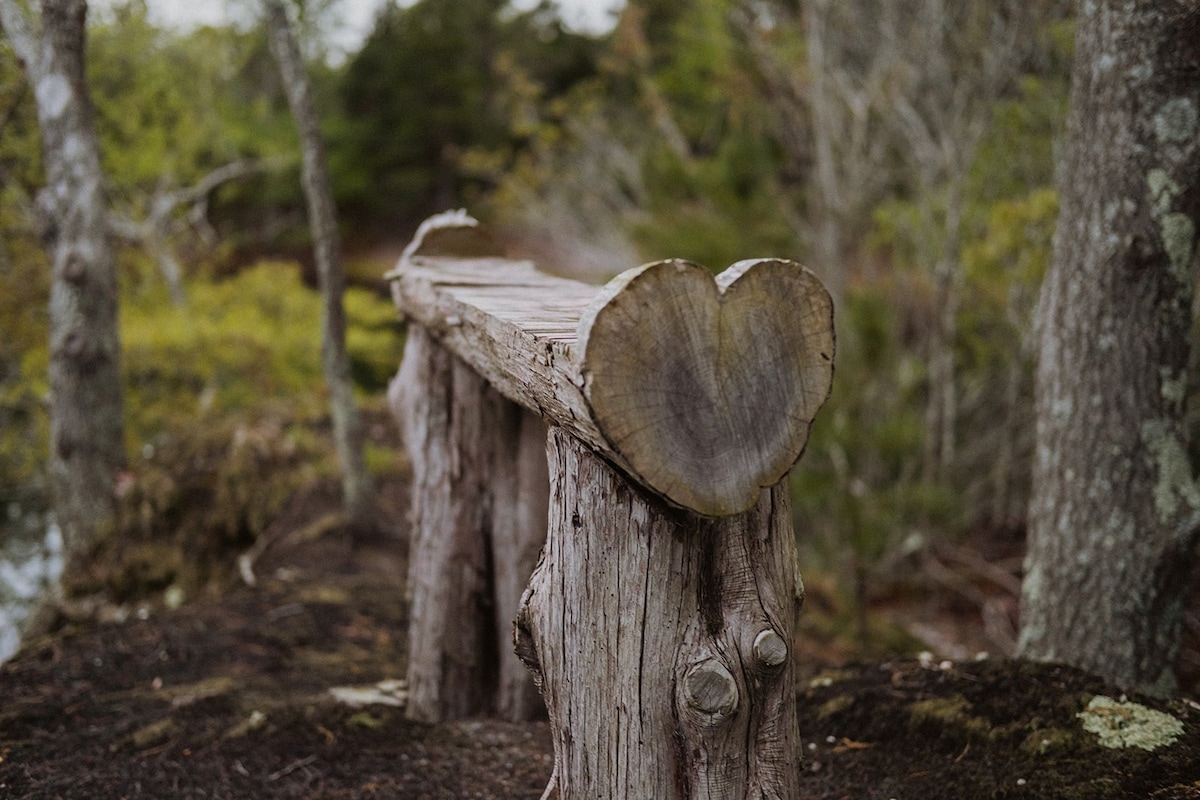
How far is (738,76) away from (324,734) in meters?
6.91

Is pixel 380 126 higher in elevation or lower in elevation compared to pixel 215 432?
higher

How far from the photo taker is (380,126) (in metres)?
15.9

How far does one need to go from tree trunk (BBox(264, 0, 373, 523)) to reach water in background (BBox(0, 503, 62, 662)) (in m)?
3.04

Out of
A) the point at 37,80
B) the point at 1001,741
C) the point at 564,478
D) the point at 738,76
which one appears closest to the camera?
the point at 564,478

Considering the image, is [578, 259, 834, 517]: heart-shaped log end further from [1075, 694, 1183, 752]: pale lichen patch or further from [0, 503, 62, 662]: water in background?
[0, 503, 62, 662]: water in background

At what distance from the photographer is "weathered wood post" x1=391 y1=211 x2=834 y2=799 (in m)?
1.45

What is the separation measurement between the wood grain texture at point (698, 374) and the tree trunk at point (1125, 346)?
4.89 feet

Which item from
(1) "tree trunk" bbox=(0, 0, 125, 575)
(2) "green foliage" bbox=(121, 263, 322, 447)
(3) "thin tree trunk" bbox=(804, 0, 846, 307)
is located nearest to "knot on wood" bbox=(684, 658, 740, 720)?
(1) "tree trunk" bbox=(0, 0, 125, 575)

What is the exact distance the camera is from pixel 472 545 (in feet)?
9.04

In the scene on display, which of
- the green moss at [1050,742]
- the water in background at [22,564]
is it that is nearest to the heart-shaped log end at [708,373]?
the green moss at [1050,742]

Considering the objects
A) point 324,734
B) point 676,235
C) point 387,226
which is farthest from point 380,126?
point 324,734

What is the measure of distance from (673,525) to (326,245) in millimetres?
2958

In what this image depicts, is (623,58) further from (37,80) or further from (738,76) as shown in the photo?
(37,80)

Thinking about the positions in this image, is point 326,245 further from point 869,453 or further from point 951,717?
point 869,453
